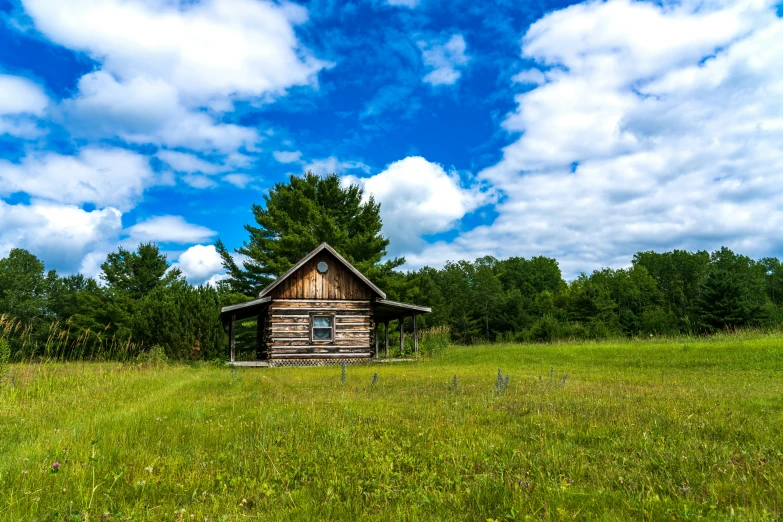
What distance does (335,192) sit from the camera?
4497 cm

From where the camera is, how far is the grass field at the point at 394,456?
370cm

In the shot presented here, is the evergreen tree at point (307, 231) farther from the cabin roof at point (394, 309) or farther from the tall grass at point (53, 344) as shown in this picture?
the tall grass at point (53, 344)

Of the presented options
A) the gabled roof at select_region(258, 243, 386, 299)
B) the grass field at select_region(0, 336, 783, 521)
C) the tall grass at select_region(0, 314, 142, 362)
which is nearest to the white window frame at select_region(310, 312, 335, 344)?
the gabled roof at select_region(258, 243, 386, 299)

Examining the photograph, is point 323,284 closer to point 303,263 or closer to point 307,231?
point 303,263

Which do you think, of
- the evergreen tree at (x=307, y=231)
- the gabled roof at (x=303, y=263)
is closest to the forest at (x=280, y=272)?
the evergreen tree at (x=307, y=231)

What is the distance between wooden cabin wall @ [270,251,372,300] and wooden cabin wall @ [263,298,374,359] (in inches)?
11.2

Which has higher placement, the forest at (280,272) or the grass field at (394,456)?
the forest at (280,272)


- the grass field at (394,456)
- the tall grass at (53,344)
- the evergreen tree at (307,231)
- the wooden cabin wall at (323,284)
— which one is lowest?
the grass field at (394,456)

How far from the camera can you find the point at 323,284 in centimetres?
2502

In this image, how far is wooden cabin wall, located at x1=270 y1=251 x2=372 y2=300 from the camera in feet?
80.6

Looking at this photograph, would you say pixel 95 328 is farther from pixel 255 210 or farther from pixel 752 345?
pixel 752 345

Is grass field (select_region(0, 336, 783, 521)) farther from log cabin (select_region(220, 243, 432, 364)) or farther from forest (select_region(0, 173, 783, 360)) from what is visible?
log cabin (select_region(220, 243, 432, 364))

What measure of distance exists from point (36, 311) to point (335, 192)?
3918 cm

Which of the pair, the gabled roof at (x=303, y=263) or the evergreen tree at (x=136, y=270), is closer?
the gabled roof at (x=303, y=263)
